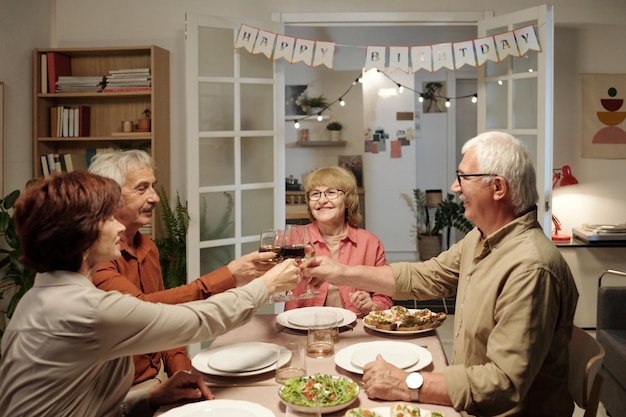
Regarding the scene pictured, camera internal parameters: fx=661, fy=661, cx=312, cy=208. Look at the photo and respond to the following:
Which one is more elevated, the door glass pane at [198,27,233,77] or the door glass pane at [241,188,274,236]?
the door glass pane at [198,27,233,77]

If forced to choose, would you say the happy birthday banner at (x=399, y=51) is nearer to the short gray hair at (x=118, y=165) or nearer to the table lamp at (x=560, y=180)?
the table lamp at (x=560, y=180)

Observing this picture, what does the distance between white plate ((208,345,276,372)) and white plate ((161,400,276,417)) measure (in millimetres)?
218

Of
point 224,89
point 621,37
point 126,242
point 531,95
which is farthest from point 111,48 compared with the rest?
point 621,37

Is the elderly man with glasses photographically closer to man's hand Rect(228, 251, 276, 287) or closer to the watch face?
the watch face

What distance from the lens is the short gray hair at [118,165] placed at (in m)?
2.43

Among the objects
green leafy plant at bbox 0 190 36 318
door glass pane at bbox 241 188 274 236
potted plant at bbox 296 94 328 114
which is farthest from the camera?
potted plant at bbox 296 94 328 114

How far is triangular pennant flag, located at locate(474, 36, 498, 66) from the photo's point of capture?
14.7 feet

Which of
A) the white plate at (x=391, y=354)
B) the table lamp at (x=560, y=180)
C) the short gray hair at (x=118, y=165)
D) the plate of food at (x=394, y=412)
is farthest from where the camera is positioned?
the table lamp at (x=560, y=180)

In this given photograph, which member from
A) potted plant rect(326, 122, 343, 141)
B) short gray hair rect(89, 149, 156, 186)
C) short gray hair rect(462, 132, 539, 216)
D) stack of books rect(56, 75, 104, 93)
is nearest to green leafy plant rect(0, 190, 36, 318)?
stack of books rect(56, 75, 104, 93)

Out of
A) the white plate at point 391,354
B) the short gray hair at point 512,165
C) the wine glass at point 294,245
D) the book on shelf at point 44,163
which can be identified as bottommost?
the white plate at point 391,354

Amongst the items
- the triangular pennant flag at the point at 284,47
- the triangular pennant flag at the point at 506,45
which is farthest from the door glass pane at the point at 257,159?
the triangular pennant flag at the point at 506,45

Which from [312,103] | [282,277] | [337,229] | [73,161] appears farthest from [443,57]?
[312,103]

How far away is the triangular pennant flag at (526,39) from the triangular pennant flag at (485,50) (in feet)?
0.54

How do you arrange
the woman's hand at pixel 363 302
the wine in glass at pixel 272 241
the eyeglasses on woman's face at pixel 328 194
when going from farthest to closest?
the eyeglasses on woman's face at pixel 328 194, the woman's hand at pixel 363 302, the wine in glass at pixel 272 241
